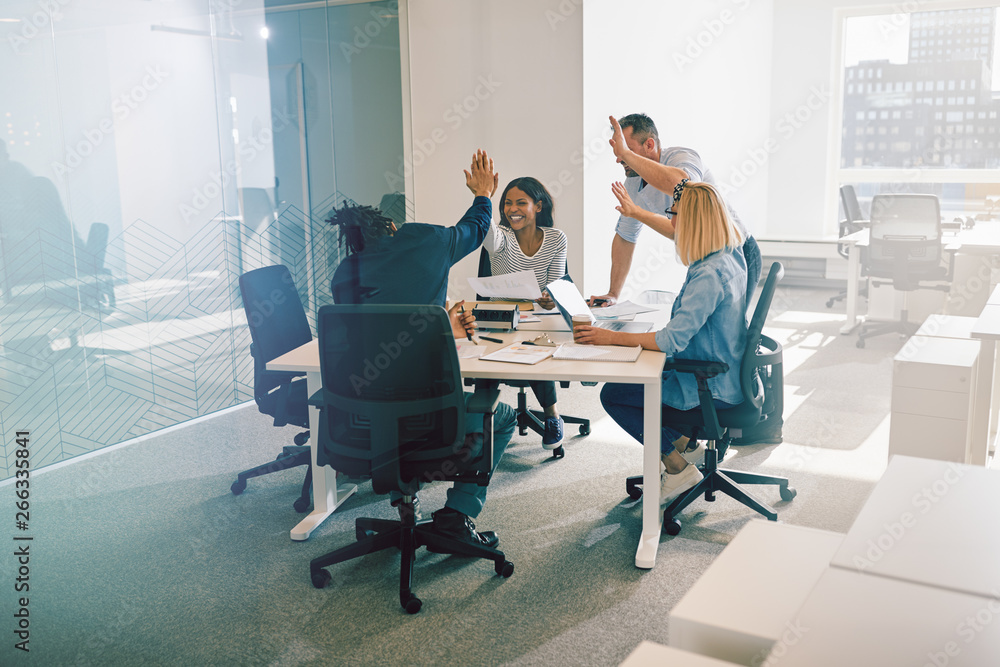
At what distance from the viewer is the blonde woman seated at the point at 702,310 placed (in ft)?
8.80

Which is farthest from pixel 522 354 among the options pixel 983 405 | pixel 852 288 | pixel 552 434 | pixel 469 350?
pixel 852 288

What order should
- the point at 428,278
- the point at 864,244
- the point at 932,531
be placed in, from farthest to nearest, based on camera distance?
the point at 864,244 < the point at 428,278 < the point at 932,531

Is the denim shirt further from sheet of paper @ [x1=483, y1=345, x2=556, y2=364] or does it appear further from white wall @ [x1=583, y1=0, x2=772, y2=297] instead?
white wall @ [x1=583, y1=0, x2=772, y2=297]

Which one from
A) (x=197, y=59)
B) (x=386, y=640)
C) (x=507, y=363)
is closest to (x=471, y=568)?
(x=386, y=640)

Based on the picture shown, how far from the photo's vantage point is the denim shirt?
8.79 feet

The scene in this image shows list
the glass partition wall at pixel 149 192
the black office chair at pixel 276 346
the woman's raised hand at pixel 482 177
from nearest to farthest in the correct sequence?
the woman's raised hand at pixel 482 177
the black office chair at pixel 276 346
the glass partition wall at pixel 149 192

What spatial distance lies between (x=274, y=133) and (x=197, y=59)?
74cm

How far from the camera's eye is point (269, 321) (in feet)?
10.8

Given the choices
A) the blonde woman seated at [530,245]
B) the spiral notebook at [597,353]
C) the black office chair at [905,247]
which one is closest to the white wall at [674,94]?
the blonde woman seated at [530,245]

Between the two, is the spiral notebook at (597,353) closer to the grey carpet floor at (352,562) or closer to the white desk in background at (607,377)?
the white desk in background at (607,377)

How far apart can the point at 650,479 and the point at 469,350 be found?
79 centimetres

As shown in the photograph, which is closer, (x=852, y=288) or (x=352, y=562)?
(x=352, y=562)

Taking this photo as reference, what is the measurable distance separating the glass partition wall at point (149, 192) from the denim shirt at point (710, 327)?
108 inches

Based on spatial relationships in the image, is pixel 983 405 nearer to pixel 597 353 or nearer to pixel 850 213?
pixel 597 353
